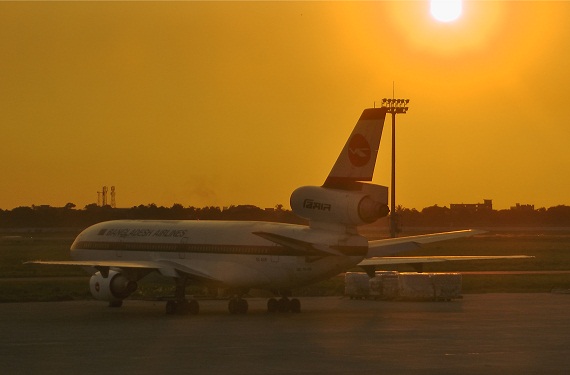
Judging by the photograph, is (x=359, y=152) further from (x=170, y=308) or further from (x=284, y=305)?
(x=170, y=308)

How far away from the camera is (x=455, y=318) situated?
40344 mm

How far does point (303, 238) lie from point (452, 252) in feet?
207

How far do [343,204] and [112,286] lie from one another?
1010 cm

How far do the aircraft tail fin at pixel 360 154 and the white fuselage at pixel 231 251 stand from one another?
7.22 ft

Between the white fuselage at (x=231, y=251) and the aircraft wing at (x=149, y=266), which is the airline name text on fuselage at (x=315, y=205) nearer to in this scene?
the white fuselage at (x=231, y=251)

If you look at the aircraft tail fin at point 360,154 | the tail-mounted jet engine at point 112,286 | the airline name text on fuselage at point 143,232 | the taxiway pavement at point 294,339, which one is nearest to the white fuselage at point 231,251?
the airline name text on fuselage at point 143,232

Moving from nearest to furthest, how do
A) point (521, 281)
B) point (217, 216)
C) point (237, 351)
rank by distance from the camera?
point (237, 351) → point (521, 281) → point (217, 216)

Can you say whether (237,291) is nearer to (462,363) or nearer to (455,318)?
(455,318)

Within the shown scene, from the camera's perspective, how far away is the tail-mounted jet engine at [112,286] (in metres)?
44.3

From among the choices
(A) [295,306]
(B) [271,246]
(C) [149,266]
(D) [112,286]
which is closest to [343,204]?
(B) [271,246]

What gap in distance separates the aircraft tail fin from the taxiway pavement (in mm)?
4947

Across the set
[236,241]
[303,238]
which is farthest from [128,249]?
[303,238]

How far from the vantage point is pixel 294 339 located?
3284cm

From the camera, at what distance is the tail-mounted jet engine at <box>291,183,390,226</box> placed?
3972 cm
